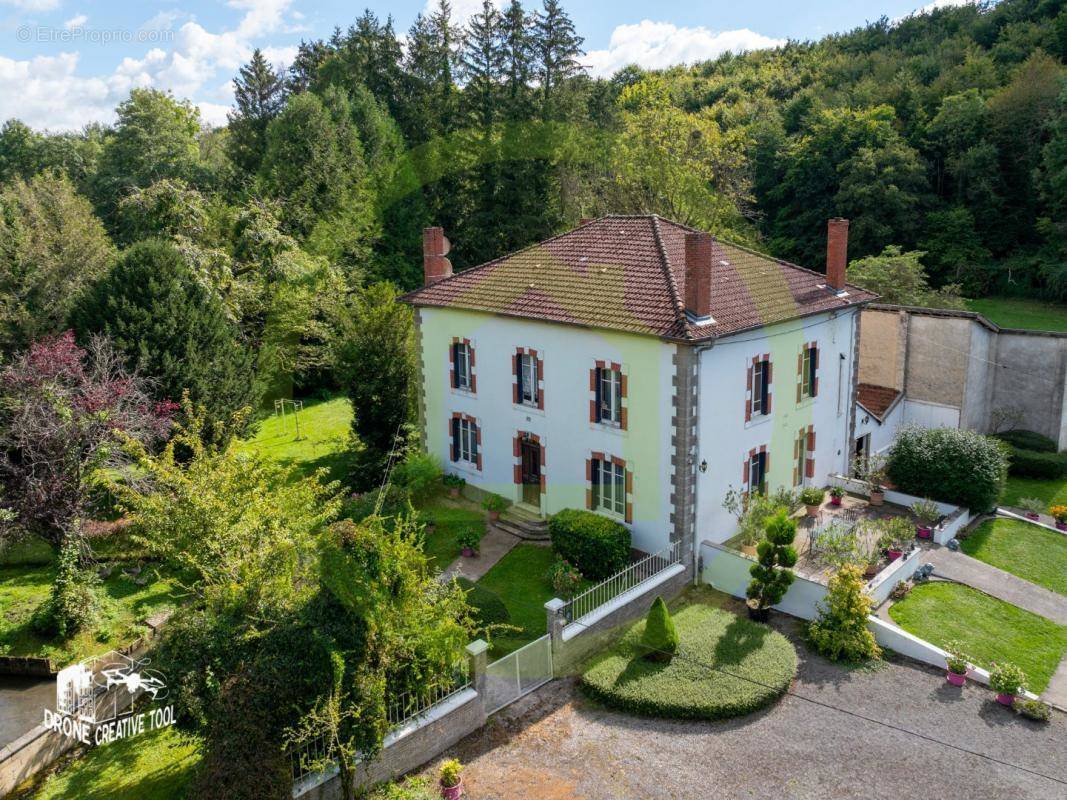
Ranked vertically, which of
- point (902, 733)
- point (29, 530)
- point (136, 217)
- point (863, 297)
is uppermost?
point (136, 217)

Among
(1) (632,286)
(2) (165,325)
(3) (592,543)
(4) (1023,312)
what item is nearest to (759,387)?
(1) (632,286)

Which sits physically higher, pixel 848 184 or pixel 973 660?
pixel 848 184

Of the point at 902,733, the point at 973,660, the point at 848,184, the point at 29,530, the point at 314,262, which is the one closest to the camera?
the point at 902,733

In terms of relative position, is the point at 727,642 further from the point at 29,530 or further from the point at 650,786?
the point at 29,530

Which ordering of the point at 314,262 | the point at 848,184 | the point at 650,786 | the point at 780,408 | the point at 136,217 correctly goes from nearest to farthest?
the point at 650,786
the point at 780,408
the point at 136,217
the point at 314,262
the point at 848,184

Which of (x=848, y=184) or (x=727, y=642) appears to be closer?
(x=727, y=642)

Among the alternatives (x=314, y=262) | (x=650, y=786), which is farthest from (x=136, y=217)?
(x=650, y=786)
